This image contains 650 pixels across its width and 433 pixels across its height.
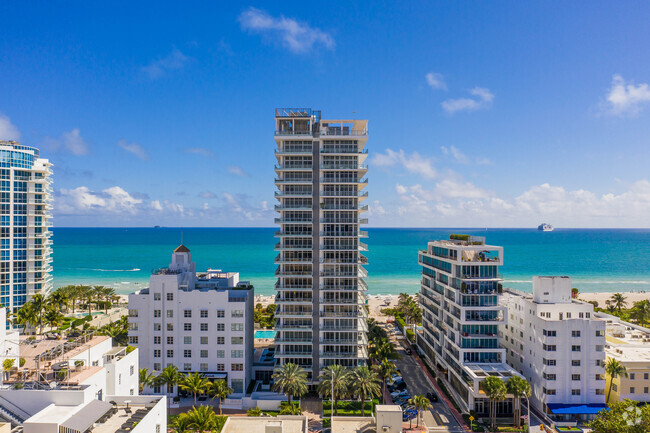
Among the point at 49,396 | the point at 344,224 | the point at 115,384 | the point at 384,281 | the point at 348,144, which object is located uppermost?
the point at 348,144

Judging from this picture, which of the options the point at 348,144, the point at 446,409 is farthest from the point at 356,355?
the point at 348,144

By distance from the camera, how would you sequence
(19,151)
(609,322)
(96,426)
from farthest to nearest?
(19,151), (609,322), (96,426)

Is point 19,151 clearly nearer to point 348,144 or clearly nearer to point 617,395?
point 348,144

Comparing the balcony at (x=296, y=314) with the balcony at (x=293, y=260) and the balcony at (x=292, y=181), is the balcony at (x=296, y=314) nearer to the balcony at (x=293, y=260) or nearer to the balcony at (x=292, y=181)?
the balcony at (x=293, y=260)

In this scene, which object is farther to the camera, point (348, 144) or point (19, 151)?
point (19, 151)

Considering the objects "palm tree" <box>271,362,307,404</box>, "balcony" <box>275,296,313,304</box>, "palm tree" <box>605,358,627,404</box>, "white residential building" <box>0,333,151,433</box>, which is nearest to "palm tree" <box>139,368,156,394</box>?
"white residential building" <box>0,333,151,433</box>

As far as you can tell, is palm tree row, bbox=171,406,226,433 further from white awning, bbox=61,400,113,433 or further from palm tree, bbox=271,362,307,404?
palm tree, bbox=271,362,307,404

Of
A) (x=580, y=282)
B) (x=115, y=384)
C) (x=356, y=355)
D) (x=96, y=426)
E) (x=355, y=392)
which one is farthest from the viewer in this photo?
(x=580, y=282)
